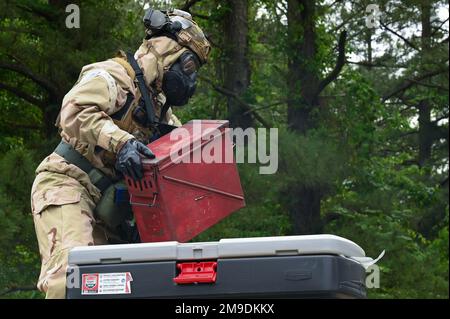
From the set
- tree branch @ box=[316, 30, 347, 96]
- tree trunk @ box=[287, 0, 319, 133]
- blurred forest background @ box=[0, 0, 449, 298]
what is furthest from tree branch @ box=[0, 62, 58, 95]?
tree branch @ box=[316, 30, 347, 96]

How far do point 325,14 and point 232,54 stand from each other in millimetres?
1220

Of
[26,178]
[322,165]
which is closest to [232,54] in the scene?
[322,165]

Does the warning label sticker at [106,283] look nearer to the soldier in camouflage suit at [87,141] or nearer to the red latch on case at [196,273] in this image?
the red latch on case at [196,273]

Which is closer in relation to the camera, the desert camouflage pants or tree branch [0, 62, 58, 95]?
the desert camouflage pants

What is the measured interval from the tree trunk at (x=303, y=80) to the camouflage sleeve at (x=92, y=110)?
28.2 ft

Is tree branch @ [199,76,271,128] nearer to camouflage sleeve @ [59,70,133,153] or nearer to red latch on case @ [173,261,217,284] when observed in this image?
camouflage sleeve @ [59,70,133,153]

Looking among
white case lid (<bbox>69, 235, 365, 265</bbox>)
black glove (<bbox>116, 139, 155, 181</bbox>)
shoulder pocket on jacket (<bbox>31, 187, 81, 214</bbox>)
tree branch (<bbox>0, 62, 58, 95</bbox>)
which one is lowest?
white case lid (<bbox>69, 235, 365, 265</bbox>)

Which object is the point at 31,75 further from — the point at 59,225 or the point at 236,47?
the point at 59,225

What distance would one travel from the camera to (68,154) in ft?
20.5

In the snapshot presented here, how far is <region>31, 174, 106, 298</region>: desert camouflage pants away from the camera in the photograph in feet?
19.1

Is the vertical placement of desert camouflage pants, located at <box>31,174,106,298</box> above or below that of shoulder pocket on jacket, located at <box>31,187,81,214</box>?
below

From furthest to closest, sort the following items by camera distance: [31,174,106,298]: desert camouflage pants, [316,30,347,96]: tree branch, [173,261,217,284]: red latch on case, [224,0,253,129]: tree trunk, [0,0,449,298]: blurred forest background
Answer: [224,0,253,129]: tree trunk
[316,30,347,96]: tree branch
[0,0,449,298]: blurred forest background
[31,174,106,298]: desert camouflage pants
[173,261,217,284]: red latch on case

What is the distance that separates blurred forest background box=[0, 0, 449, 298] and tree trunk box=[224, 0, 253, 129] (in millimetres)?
16


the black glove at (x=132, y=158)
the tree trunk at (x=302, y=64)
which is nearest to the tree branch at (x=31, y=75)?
the tree trunk at (x=302, y=64)
